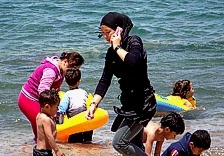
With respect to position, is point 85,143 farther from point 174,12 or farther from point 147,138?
point 174,12

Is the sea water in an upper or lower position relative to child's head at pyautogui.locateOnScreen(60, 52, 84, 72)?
lower

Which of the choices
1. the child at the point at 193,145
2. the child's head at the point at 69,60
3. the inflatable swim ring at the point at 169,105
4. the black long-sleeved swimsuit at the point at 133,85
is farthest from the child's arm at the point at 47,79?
the inflatable swim ring at the point at 169,105

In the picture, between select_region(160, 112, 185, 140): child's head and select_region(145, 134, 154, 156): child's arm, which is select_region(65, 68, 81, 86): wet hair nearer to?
select_region(145, 134, 154, 156): child's arm

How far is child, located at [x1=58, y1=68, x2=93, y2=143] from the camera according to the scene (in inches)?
265

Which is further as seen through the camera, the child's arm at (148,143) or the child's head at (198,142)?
the child's arm at (148,143)

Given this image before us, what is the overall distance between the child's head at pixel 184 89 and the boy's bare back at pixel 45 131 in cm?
376

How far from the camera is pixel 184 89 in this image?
336 inches

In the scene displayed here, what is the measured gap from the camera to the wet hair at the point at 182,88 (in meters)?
8.50

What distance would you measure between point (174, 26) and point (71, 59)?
15041 millimetres

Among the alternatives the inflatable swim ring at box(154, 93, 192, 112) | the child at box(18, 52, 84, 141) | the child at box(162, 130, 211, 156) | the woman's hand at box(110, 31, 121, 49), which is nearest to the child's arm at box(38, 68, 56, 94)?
the child at box(18, 52, 84, 141)

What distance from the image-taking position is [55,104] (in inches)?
199

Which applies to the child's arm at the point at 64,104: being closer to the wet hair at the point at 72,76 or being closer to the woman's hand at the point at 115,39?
the wet hair at the point at 72,76

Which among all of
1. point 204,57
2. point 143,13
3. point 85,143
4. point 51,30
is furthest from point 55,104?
point 143,13

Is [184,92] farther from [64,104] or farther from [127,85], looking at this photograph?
[127,85]
